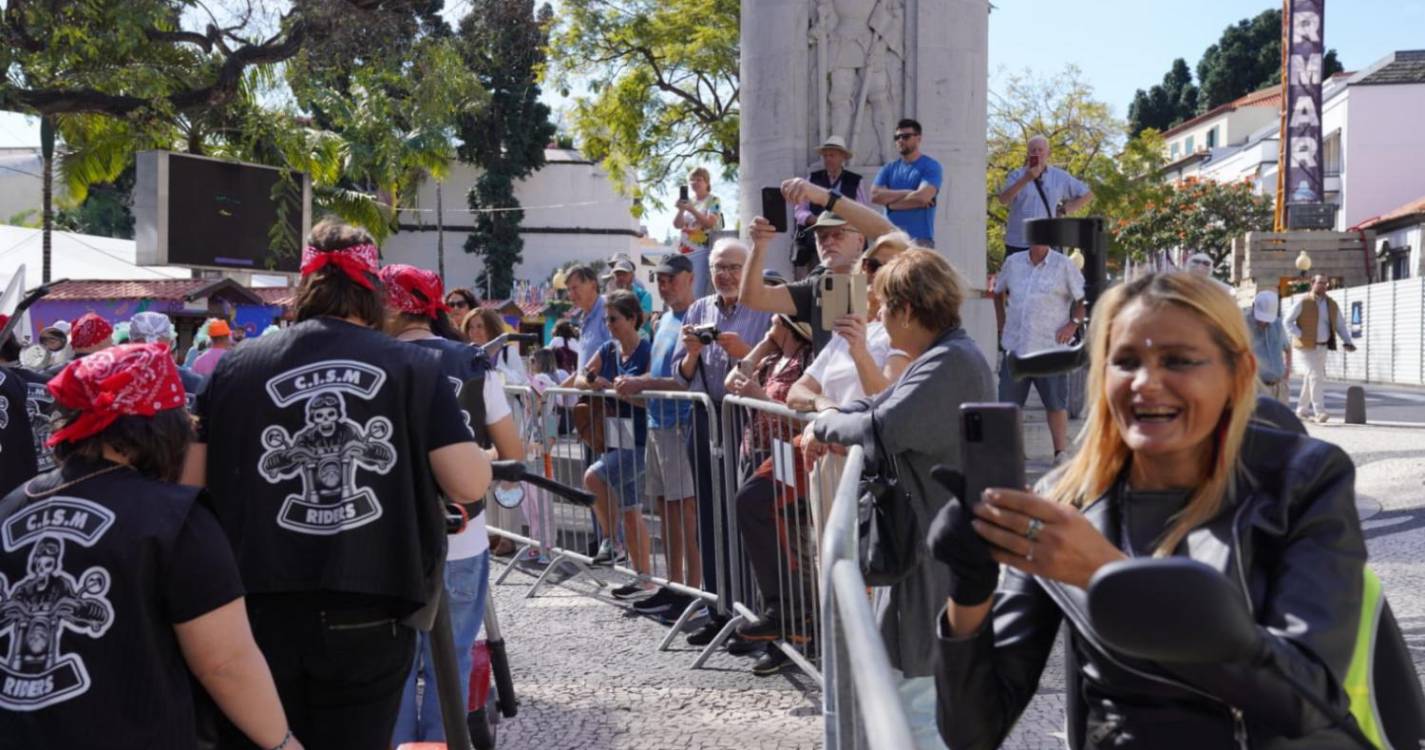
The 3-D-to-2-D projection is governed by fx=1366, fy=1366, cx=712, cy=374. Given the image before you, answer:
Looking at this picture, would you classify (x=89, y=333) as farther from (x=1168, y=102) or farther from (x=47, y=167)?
(x=1168, y=102)

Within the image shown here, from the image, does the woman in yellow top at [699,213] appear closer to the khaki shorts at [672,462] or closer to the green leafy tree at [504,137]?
the khaki shorts at [672,462]

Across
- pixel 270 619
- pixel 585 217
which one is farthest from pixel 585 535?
pixel 585 217

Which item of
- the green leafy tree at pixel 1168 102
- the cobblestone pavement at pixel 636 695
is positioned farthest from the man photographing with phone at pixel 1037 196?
the green leafy tree at pixel 1168 102

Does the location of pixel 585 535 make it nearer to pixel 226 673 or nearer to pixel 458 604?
pixel 458 604

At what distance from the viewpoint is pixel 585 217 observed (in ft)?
224

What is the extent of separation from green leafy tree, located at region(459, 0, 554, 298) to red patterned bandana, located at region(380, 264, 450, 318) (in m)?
50.4

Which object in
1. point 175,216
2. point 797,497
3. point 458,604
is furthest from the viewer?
point 175,216

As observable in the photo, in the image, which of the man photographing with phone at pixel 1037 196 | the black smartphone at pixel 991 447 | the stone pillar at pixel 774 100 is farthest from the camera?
the stone pillar at pixel 774 100

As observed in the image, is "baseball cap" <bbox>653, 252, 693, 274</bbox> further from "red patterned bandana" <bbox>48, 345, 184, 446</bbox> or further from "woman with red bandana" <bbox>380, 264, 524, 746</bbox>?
"red patterned bandana" <bbox>48, 345, 184, 446</bbox>

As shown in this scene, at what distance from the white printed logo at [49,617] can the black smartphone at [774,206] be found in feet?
16.2

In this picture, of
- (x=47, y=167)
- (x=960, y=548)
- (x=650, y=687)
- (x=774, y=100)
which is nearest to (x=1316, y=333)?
(x=774, y=100)

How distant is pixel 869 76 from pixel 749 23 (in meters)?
1.25

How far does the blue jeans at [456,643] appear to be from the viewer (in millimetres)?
4859

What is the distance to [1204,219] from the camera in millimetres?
60844
